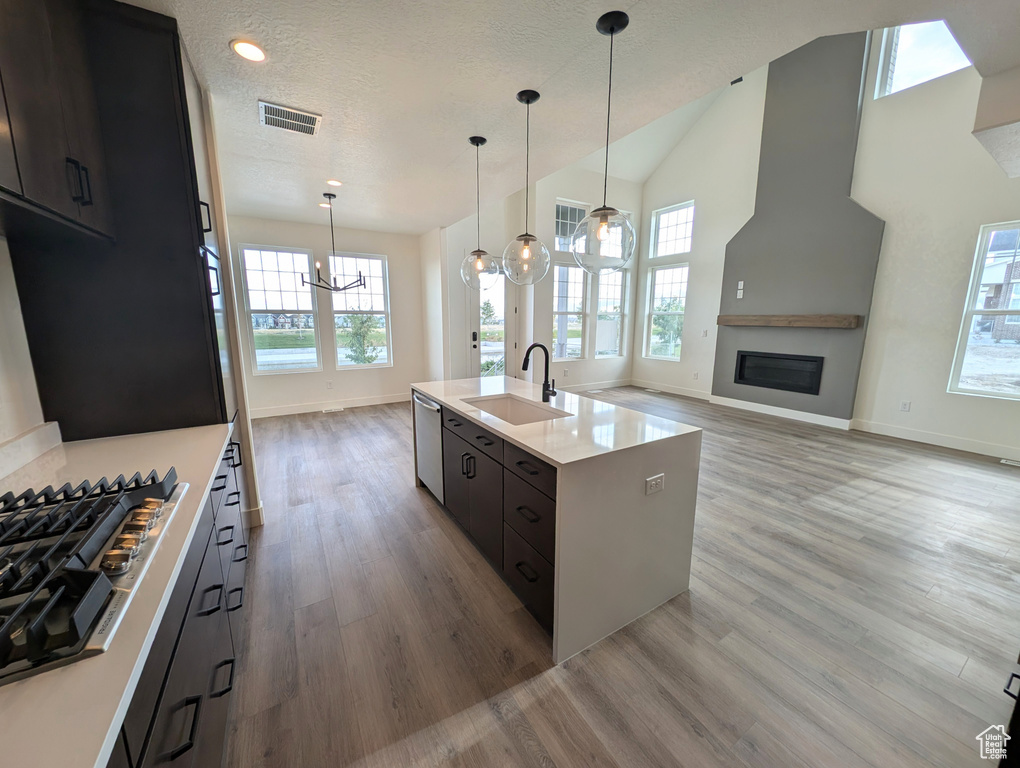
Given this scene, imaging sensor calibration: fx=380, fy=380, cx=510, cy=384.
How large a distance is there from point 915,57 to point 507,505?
6.67 m

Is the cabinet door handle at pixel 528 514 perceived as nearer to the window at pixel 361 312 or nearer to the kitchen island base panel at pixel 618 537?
the kitchen island base panel at pixel 618 537

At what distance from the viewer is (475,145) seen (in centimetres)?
297

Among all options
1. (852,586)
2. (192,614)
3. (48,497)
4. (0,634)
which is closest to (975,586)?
(852,586)

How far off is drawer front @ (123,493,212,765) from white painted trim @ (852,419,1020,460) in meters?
6.42

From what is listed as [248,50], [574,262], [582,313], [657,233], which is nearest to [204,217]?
[248,50]

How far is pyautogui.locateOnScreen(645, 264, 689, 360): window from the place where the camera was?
683 cm

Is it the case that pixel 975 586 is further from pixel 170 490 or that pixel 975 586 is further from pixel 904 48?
pixel 904 48

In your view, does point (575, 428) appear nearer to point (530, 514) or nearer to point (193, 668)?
point (530, 514)

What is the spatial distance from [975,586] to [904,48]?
5.79m

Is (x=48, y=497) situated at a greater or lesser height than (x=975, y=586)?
greater

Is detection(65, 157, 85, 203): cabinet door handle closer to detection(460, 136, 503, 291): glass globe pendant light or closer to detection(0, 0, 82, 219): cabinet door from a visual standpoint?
detection(0, 0, 82, 219): cabinet door

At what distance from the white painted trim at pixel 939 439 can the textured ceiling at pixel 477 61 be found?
157 inches

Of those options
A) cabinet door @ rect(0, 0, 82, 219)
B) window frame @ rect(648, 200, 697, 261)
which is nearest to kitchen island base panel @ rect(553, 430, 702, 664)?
cabinet door @ rect(0, 0, 82, 219)

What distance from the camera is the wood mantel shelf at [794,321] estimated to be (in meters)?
4.70
